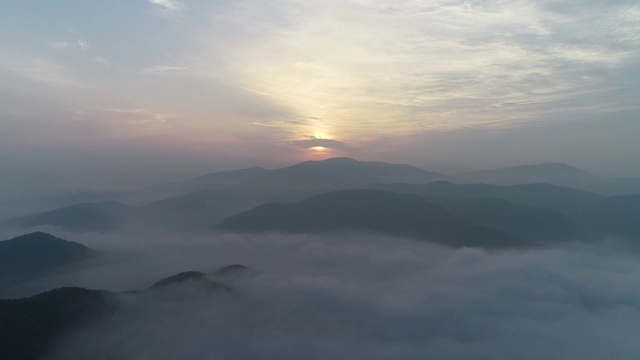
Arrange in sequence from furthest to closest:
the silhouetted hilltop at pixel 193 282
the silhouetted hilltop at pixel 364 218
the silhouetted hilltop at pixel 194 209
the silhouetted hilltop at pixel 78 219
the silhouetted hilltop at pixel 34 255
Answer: the silhouetted hilltop at pixel 194 209 → the silhouetted hilltop at pixel 78 219 → the silhouetted hilltop at pixel 364 218 → the silhouetted hilltop at pixel 34 255 → the silhouetted hilltop at pixel 193 282

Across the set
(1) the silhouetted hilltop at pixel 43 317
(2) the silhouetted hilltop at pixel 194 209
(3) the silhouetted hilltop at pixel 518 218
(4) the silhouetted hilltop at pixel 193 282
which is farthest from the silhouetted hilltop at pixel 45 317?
(3) the silhouetted hilltop at pixel 518 218

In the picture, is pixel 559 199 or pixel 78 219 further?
pixel 559 199

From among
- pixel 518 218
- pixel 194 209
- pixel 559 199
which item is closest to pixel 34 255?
pixel 194 209

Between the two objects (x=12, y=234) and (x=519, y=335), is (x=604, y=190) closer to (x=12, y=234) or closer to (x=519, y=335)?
(x=519, y=335)

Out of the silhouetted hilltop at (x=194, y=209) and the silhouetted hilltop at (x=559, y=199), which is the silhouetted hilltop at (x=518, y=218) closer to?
the silhouetted hilltop at (x=559, y=199)

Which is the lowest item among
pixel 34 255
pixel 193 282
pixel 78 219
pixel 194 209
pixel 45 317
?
pixel 194 209

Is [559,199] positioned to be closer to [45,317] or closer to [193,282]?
[193,282]
